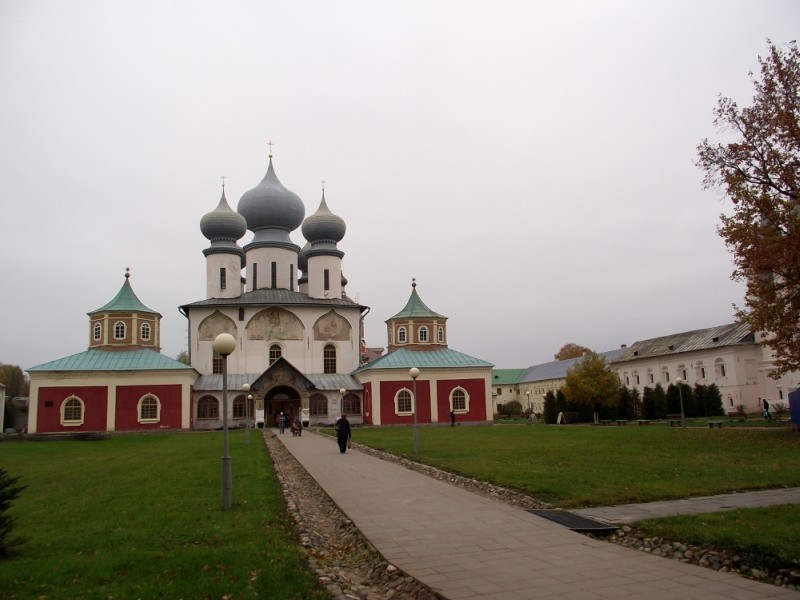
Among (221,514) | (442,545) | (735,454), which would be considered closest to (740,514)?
(442,545)

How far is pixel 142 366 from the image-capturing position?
140ft

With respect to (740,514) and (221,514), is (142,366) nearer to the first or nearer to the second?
(221,514)

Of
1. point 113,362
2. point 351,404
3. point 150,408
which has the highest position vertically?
point 113,362

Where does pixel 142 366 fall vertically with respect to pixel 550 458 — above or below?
above

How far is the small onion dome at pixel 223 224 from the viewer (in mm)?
49875

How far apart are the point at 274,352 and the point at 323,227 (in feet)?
36.0

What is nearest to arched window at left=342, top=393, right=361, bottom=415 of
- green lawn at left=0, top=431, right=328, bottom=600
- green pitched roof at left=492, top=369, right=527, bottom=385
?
green lawn at left=0, top=431, right=328, bottom=600

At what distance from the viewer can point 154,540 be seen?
8672 mm

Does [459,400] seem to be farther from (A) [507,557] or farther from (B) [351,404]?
(A) [507,557]

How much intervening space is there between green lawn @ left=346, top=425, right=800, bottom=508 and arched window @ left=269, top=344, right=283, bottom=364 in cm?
2640

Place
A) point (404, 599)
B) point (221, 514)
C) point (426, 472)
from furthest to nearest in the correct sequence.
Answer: point (426, 472), point (221, 514), point (404, 599)

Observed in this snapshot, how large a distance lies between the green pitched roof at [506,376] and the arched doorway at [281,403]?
5259 centimetres

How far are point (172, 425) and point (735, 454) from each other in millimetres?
34687

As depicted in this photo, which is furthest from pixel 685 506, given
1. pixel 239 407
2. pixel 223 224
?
pixel 223 224
